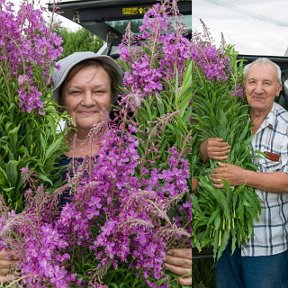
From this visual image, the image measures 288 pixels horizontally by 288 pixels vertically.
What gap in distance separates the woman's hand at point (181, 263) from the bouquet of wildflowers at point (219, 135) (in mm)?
45

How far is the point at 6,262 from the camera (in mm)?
1051

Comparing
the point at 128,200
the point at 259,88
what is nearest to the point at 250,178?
the point at 259,88

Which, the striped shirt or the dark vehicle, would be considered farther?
the dark vehicle

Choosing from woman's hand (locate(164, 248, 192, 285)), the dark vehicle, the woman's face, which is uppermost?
the dark vehicle

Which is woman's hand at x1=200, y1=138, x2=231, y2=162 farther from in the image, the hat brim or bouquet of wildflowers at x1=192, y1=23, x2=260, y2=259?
the hat brim

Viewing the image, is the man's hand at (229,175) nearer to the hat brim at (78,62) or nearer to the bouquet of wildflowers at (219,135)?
the bouquet of wildflowers at (219,135)

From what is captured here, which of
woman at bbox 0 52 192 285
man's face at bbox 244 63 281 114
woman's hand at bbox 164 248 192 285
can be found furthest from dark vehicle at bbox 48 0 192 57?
woman's hand at bbox 164 248 192 285

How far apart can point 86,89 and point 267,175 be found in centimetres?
52

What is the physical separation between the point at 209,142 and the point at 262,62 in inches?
9.5

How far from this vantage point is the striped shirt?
1.05 meters

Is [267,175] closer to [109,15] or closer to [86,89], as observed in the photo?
[86,89]

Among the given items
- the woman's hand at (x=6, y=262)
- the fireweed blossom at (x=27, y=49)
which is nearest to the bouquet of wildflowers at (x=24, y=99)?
the fireweed blossom at (x=27, y=49)

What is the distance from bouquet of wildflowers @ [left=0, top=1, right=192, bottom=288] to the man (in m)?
0.15

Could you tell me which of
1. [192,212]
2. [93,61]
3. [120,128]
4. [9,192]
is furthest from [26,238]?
[93,61]
